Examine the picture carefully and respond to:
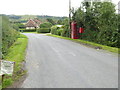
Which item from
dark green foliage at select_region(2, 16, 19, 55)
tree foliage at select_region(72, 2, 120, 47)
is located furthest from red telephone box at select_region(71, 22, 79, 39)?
dark green foliage at select_region(2, 16, 19, 55)

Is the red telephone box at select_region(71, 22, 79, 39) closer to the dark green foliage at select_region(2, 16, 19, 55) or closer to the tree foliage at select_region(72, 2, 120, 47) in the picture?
the tree foliage at select_region(72, 2, 120, 47)

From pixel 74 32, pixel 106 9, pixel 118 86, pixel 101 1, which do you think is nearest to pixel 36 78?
pixel 118 86

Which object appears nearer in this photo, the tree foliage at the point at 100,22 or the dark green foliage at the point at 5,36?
the dark green foliage at the point at 5,36

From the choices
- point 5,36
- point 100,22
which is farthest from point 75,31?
point 5,36

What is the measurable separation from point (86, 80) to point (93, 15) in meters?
16.4

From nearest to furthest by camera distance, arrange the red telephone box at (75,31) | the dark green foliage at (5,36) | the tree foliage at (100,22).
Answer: the dark green foliage at (5,36), the tree foliage at (100,22), the red telephone box at (75,31)

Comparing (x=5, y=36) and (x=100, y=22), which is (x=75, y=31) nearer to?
(x=100, y=22)

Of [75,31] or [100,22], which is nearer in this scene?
[100,22]

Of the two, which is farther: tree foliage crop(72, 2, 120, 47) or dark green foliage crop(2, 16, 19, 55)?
tree foliage crop(72, 2, 120, 47)

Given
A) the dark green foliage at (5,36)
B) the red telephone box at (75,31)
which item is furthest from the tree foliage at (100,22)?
the dark green foliage at (5,36)

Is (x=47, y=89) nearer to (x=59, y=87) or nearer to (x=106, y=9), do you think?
(x=59, y=87)

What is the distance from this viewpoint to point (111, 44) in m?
16.3

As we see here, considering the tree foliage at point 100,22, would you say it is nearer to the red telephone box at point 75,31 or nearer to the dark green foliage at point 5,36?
the red telephone box at point 75,31

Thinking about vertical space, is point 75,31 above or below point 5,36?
above
